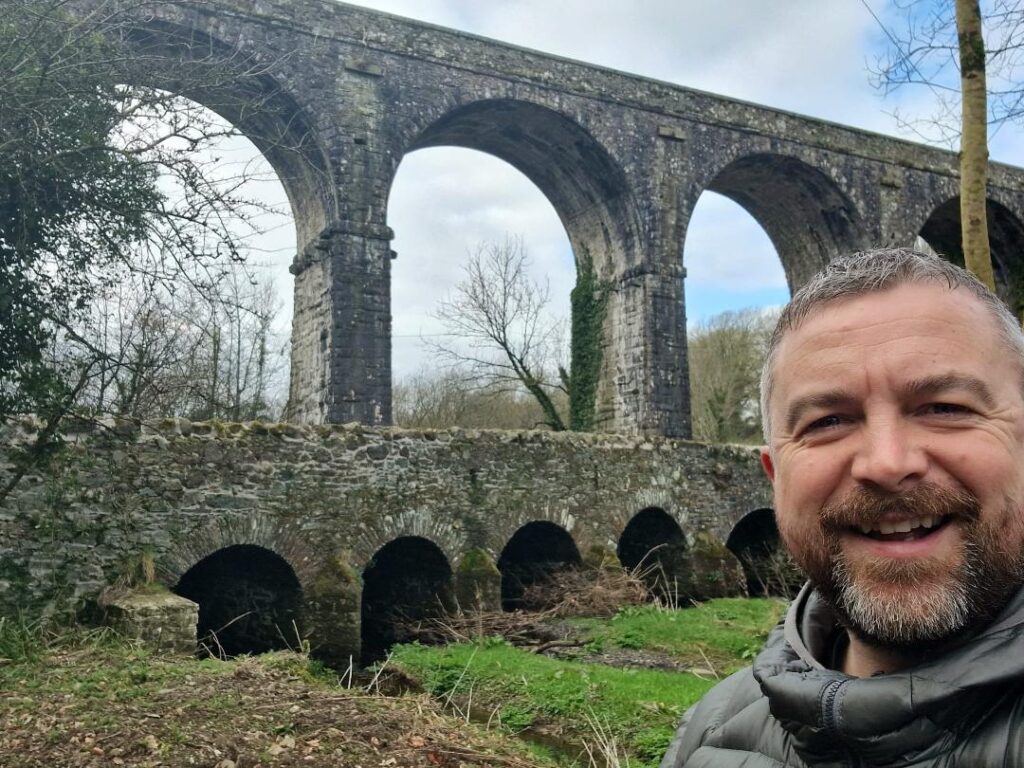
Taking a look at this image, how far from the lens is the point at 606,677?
8305 mm

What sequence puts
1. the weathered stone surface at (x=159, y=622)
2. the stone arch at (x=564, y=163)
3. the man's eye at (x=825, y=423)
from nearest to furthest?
the man's eye at (x=825, y=423) → the weathered stone surface at (x=159, y=622) → the stone arch at (x=564, y=163)

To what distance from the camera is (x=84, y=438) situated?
9.40 metres

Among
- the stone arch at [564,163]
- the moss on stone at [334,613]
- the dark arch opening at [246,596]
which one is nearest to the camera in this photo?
the moss on stone at [334,613]

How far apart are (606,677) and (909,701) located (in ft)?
24.6

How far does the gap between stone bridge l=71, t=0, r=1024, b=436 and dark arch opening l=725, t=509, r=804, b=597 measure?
6.89 ft

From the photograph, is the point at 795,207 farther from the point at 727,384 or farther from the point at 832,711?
the point at 832,711

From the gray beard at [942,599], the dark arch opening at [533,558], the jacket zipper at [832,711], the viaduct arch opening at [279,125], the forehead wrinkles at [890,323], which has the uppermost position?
the viaduct arch opening at [279,125]

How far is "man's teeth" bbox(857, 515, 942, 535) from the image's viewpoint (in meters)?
1.26

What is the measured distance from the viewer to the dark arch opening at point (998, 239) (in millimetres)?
22203

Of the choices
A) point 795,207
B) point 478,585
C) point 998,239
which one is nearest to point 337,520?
point 478,585

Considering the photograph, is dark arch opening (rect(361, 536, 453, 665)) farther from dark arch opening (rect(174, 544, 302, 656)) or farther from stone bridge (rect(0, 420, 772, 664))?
dark arch opening (rect(174, 544, 302, 656))

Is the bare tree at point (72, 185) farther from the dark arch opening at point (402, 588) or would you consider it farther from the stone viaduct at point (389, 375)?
the dark arch opening at point (402, 588)

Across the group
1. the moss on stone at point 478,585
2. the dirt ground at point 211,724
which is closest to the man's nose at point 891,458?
the dirt ground at point 211,724

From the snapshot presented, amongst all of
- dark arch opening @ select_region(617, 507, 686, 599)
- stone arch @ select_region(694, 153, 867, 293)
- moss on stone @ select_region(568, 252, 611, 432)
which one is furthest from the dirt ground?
stone arch @ select_region(694, 153, 867, 293)
